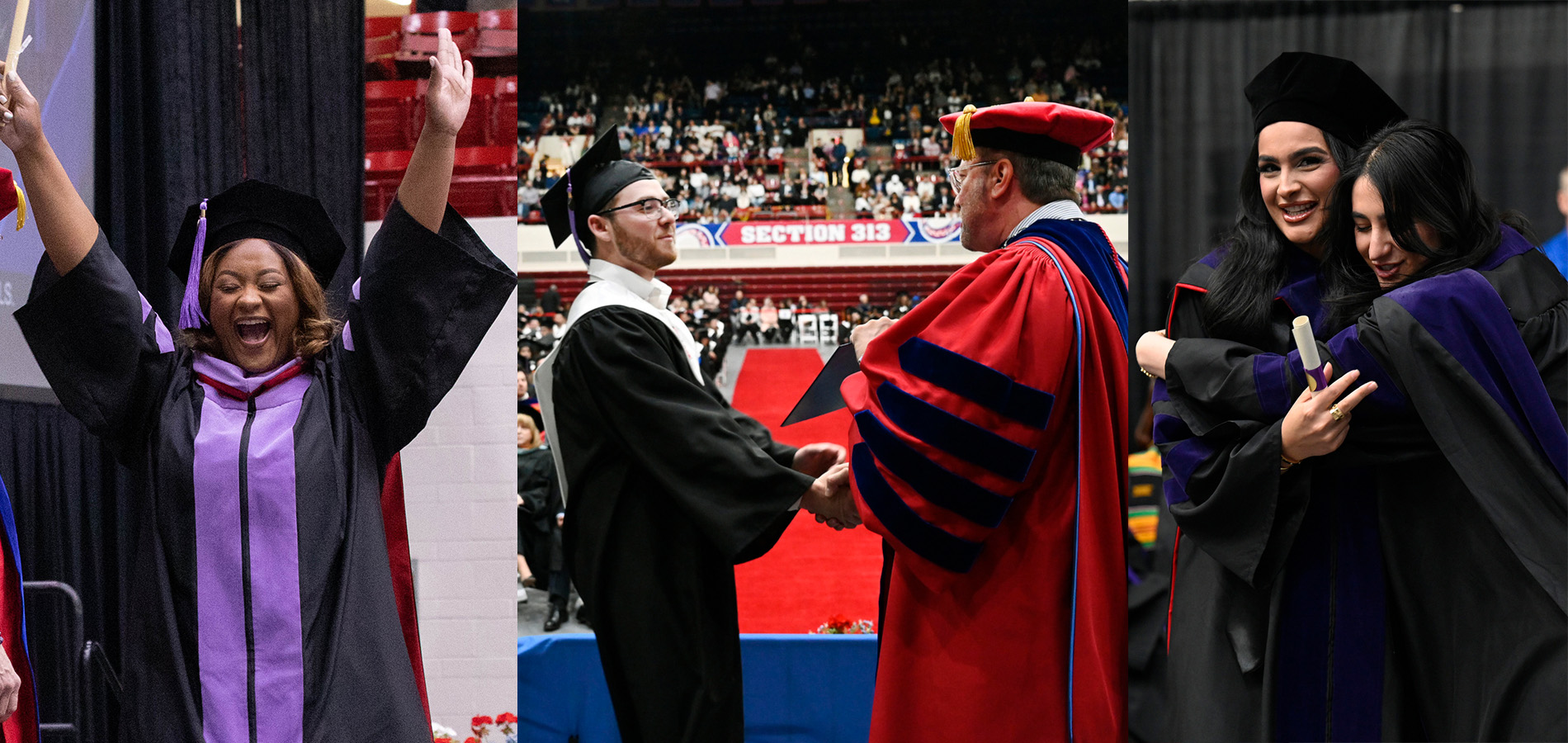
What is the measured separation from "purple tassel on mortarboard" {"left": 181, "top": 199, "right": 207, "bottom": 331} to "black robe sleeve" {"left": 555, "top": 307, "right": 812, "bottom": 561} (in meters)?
0.82

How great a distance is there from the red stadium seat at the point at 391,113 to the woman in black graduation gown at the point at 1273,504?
6.05ft

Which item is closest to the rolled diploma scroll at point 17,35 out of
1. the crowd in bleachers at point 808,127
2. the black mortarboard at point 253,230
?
the black mortarboard at point 253,230

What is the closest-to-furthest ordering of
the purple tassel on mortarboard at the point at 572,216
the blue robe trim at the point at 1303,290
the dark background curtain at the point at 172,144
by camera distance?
the blue robe trim at the point at 1303,290 → the dark background curtain at the point at 172,144 → the purple tassel on mortarboard at the point at 572,216

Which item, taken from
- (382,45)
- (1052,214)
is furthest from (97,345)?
(1052,214)

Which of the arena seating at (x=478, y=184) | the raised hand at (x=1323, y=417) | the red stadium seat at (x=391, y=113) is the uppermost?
the red stadium seat at (x=391, y=113)

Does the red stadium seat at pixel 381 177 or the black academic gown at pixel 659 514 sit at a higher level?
the red stadium seat at pixel 381 177

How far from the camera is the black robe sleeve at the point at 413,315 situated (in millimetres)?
2182

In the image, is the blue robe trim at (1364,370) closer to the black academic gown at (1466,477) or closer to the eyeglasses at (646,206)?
the black academic gown at (1466,477)

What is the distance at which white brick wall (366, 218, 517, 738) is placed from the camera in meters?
2.81

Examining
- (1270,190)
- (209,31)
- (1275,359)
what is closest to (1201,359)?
(1275,359)

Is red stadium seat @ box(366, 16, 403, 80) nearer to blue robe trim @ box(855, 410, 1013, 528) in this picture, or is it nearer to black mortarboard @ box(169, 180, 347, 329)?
black mortarboard @ box(169, 180, 347, 329)

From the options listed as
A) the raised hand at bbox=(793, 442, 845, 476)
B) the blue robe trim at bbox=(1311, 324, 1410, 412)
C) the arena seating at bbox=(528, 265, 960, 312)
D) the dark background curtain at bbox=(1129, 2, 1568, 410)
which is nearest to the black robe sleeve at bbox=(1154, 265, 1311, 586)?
the blue robe trim at bbox=(1311, 324, 1410, 412)

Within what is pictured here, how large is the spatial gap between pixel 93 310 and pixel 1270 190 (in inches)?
86.2

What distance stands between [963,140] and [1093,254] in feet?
1.21
